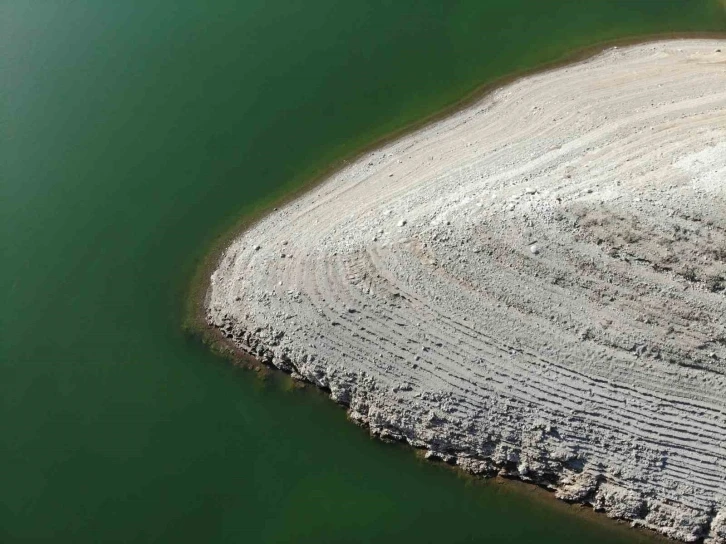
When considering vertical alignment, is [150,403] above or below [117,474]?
above

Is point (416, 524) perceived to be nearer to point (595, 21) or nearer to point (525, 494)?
point (525, 494)

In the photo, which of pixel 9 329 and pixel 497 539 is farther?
pixel 9 329

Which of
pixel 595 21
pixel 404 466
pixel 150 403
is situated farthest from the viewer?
pixel 595 21

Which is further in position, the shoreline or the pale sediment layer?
the shoreline

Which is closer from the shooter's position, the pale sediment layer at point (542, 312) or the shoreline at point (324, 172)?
the pale sediment layer at point (542, 312)

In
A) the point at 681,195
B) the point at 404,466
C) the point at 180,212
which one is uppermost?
the point at 681,195

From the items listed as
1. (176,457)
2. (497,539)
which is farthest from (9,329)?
(497,539)

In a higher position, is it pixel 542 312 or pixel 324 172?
pixel 324 172

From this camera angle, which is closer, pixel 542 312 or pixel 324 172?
pixel 542 312
